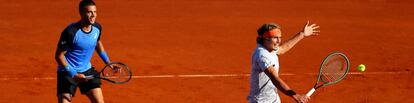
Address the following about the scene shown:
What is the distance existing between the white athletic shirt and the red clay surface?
431cm

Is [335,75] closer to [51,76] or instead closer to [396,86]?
[396,86]

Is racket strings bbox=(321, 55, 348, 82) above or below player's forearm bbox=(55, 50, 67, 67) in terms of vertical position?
below

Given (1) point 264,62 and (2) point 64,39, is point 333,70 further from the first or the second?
(2) point 64,39

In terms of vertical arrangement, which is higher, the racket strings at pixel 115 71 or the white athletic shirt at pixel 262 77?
the white athletic shirt at pixel 262 77

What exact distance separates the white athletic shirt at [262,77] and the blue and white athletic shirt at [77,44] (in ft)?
6.94

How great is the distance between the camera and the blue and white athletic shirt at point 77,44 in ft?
24.8

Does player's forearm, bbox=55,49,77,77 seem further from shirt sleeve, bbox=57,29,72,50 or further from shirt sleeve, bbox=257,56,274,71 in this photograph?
shirt sleeve, bbox=257,56,274,71

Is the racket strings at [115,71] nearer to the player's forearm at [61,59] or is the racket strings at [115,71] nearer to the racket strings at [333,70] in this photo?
the player's forearm at [61,59]

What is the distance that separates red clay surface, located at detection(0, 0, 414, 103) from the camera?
1138 centimetres

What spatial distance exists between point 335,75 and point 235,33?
958 cm

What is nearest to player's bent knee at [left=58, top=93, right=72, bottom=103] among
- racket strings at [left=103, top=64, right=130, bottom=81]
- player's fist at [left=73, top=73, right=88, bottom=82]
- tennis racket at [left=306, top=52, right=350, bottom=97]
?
player's fist at [left=73, top=73, right=88, bottom=82]

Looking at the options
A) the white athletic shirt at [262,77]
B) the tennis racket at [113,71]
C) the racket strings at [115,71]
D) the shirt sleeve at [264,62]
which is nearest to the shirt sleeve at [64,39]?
the tennis racket at [113,71]

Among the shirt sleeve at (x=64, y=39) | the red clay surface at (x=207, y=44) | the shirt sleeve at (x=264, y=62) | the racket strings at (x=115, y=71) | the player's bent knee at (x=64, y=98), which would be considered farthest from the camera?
the red clay surface at (x=207, y=44)

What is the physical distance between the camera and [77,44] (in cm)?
768
